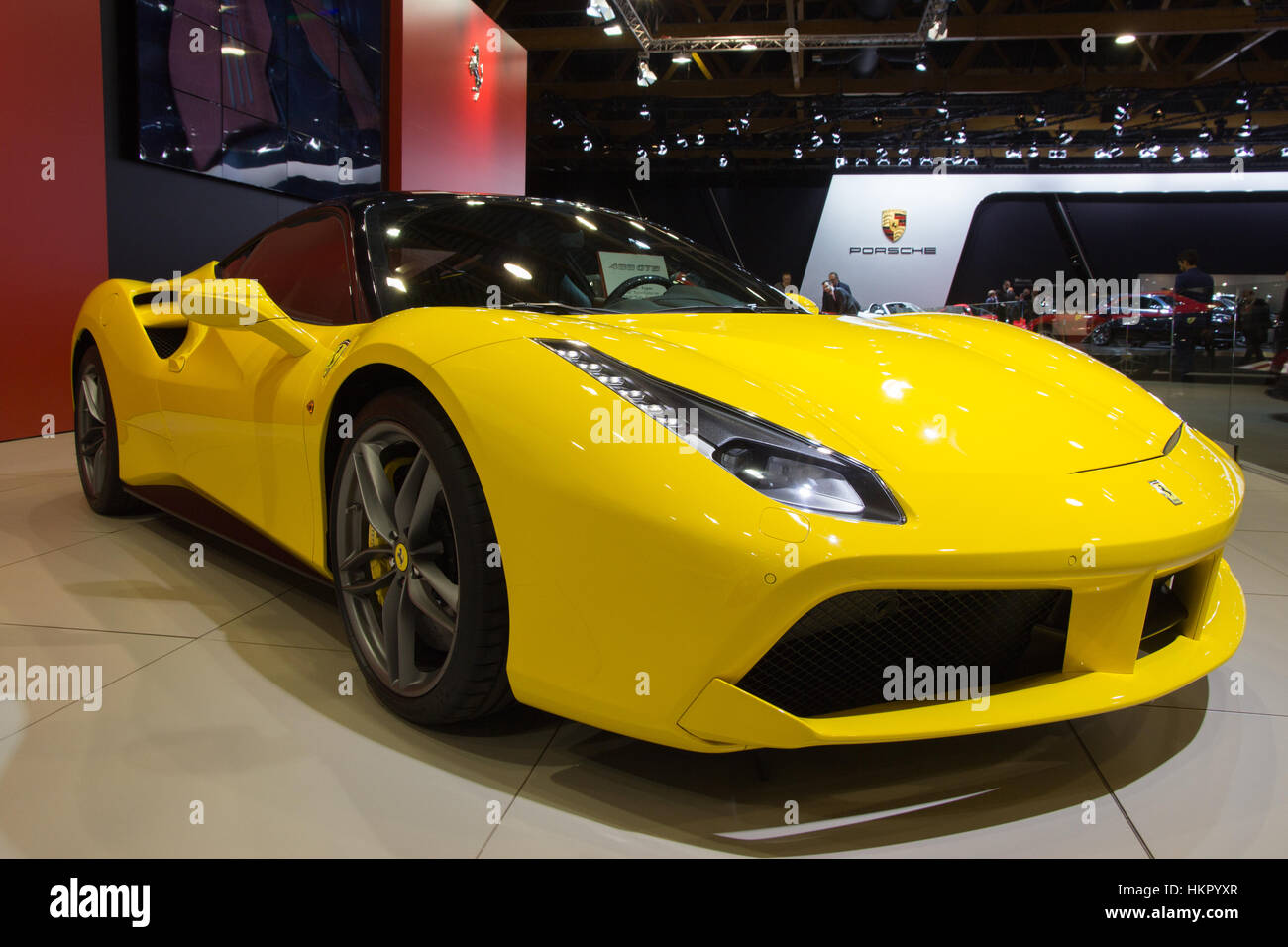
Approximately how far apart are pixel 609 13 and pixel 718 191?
403 inches

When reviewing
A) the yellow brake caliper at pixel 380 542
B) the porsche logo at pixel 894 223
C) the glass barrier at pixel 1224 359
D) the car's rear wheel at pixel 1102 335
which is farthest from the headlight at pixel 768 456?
the porsche logo at pixel 894 223

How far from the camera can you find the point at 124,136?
225 inches

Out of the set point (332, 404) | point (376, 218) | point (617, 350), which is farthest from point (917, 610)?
point (376, 218)

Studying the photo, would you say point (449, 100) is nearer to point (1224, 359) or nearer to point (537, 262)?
point (1224, 359)

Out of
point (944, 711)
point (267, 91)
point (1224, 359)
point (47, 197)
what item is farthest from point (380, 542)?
point (267, 91)

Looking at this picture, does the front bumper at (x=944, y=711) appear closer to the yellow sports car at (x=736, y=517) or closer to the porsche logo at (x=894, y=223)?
the yellow sports car at (x=736, y=517)

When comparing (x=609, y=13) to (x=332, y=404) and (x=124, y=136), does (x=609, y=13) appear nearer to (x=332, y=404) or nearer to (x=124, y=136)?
(x=124, y=136)

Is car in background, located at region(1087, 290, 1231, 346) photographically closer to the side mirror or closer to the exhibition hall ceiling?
the exhibition hall ceiling

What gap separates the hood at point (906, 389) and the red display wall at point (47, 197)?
15.8 feet

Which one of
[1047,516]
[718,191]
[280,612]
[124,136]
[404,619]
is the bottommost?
[280,612]

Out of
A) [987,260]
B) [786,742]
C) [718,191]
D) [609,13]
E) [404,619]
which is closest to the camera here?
[786,742]

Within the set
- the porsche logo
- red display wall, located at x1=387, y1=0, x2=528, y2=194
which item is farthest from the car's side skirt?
the porsche logo

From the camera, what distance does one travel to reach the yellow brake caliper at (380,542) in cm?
174

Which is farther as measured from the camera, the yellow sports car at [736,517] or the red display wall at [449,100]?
the red display wall at [449,100]
